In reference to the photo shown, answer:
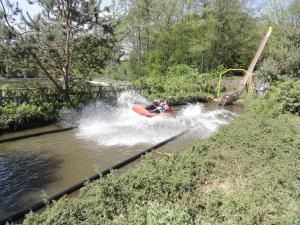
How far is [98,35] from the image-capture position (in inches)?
679

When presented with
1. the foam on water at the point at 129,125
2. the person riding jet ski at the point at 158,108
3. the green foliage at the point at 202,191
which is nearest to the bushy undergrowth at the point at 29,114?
the foam on water at the point at 129,125

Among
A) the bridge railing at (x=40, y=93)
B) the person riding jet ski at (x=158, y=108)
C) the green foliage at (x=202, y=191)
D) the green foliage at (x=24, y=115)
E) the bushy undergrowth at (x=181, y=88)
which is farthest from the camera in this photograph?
the bushy undergrowth at (x=181, y=88)

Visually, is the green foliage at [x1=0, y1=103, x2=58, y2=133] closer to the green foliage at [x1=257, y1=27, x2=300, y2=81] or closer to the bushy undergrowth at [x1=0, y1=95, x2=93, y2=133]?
the bushy undergrowth at [x1=0, y1=95, x2=93, y2=133]

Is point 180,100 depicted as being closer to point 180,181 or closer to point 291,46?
point 291,46

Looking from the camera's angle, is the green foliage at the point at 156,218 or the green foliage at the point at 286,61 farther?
the green foliage at the point at 286,61

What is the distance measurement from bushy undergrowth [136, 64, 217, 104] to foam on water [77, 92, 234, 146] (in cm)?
449

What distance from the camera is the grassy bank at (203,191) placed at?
4901mm

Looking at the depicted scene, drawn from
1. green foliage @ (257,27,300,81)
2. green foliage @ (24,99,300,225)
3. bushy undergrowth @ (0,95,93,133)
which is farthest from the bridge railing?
green foliage @ (257,27,300,81)

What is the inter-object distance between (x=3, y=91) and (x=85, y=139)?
18.0ft

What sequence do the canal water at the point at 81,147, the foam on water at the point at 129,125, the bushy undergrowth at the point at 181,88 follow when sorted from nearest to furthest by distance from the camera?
the canal water at the point at 81,147 < the foam on water at the point at 129,125 < the bushy undergrowth at the point at 181,88

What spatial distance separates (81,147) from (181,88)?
17.5 m

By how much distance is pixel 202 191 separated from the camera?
6.37 metres

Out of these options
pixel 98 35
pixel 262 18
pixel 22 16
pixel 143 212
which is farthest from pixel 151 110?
pixel 262 18

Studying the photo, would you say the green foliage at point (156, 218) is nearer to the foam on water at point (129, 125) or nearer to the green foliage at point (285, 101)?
the foam on water at point (129, 125)
